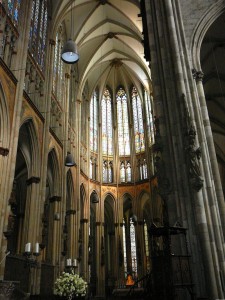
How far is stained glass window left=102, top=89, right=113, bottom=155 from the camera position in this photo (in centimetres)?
3141

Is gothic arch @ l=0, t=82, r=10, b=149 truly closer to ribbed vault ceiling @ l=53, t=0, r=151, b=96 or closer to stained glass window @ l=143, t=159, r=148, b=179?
ribbed vault ceiling @ l=53, t=0, r=151, b=96

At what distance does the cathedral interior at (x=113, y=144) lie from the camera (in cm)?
834

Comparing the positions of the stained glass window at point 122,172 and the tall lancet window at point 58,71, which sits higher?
the tall lancet window at point 58,71

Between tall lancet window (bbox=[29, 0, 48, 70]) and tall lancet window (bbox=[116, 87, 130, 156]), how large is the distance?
46.0ft

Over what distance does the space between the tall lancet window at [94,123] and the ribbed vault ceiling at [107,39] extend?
4.67ft

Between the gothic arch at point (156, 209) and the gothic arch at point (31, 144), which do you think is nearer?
the gothic arch at point (31, 144)

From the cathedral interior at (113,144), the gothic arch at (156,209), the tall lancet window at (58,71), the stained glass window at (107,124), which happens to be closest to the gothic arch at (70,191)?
the cathedral interior at (113,144)

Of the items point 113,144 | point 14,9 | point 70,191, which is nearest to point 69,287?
Answer: point 70,191

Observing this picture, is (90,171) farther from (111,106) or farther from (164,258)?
(164,258)

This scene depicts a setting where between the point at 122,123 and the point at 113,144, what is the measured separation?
262 centimetres

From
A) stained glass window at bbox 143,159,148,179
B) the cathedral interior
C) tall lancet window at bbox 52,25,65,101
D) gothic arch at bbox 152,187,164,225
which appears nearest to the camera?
the cathedral interior

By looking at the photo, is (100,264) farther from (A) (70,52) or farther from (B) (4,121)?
(A) (70,52)

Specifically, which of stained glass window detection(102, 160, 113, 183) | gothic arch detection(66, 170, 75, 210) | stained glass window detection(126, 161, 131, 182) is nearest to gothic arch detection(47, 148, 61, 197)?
gothic arch detection(66, 170, 75, 210)

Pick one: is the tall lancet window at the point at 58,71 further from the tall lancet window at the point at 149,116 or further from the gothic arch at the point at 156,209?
the gothic arch at the point at 156,209
